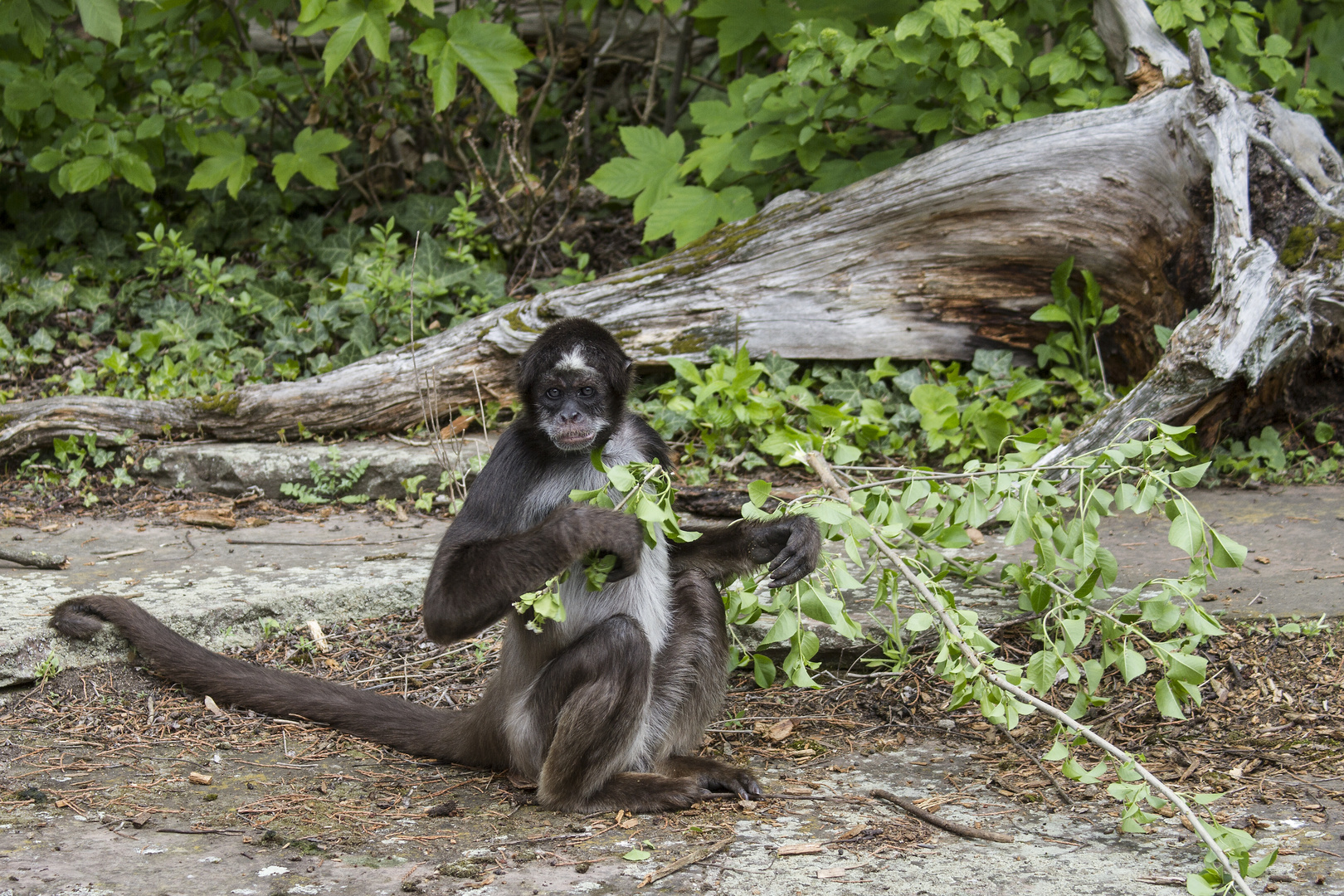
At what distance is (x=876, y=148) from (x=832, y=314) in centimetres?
145

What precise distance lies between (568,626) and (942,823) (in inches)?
58.3

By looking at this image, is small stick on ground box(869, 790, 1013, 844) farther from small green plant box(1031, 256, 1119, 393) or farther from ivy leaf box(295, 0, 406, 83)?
ivy leaf box(295, 0, 406, 83)

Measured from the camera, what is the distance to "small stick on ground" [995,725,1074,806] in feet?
12.0

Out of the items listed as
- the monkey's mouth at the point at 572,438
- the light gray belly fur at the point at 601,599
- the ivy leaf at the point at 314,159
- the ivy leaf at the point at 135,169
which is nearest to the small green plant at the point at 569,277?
the ivy leaf at the point at 314,159

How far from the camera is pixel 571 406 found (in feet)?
13.1

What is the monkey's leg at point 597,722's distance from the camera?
12.2 ft

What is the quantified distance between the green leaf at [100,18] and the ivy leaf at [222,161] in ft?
9.37

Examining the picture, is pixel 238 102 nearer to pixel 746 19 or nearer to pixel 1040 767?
pixel 746 19

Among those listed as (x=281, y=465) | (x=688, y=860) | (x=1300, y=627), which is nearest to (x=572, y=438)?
(x=688, y=860)

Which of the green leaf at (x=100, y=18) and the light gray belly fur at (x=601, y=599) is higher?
the green leaf at (x=100, y=18)

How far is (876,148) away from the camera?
25.8ft

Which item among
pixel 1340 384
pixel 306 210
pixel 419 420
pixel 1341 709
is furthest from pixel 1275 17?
pixel 306 210

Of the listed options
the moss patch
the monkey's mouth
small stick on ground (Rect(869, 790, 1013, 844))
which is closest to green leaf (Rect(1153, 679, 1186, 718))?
small stick on ground (Rect(869, 790, 1013, 844))

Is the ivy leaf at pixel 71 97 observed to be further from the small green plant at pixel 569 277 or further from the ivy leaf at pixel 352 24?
the small green plant at pixel 569 277
